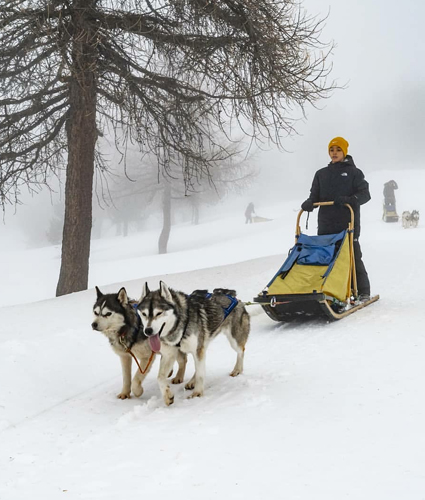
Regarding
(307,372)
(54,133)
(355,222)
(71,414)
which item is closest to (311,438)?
(307,372)

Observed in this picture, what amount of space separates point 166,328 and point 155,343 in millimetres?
151

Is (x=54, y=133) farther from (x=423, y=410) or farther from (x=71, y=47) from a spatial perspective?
(x=423, y=410)

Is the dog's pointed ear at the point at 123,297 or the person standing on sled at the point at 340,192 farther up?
the person standing on sled at the point at 340,192

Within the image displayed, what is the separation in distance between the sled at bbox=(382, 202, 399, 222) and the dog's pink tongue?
24755mm

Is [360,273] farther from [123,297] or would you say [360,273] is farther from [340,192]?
[123,297]

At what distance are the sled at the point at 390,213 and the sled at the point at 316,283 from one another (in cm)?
2086

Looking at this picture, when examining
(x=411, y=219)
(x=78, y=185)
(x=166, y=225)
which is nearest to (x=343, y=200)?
(x=78, y=185)

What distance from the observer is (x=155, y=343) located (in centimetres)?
426

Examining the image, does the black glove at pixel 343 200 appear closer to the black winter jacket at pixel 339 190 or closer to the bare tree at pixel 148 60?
the black winter jacket at pixel 339 190

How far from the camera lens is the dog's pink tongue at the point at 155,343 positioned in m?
4.26

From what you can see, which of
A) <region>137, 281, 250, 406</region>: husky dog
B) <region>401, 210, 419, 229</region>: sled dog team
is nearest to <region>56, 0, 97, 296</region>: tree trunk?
<region>137, 281, 250, 406</region>: husky dog

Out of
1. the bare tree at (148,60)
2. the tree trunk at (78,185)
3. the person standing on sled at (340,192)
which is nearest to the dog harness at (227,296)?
the person standing on sled at (340,192)

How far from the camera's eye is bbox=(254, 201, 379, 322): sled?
6586 mm

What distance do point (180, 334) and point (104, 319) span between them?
720 millimetres
